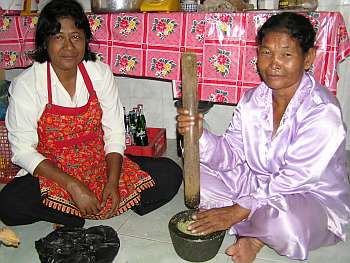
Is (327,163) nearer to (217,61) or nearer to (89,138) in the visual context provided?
(217,61)

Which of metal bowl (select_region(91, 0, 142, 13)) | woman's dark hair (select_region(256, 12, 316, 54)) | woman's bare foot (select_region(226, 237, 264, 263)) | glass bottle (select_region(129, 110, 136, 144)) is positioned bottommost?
woman's bare foot (select_region(226, 237, 264, 263))

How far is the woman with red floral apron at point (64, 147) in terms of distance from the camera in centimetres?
150

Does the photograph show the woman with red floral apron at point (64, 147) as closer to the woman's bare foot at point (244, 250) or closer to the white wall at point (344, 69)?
the woman's bare foot at point (244, 250)

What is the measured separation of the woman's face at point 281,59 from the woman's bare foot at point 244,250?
573mm

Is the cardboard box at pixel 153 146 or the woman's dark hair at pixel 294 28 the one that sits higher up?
the woman's dark hair at pixel 294 28

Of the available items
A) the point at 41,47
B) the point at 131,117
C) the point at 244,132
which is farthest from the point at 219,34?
the point at 131,117

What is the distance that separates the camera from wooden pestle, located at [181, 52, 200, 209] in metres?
1.17

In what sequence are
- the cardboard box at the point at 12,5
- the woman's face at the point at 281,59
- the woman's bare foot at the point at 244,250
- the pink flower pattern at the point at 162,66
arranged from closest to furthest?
the woman's face at the point at 281,59, the woman's bare foot at the point at 244,250, the pink flower pattern at the point at 162,66, the cardboard box at the point at 12,5

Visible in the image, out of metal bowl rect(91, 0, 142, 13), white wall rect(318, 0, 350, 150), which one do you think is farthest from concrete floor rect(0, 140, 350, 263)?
white wall rect(318, 0, 350, 150)

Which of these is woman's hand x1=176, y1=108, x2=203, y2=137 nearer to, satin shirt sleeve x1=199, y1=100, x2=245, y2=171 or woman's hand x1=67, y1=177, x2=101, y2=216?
satin shirt sleeve x1=199, y1=100, x2=245, y2=171

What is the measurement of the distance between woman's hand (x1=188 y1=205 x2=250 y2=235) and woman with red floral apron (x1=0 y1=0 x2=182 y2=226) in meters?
0.40

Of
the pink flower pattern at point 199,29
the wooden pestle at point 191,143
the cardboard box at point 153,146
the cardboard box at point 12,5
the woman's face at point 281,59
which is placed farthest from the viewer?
the cardboard box at point 153,146

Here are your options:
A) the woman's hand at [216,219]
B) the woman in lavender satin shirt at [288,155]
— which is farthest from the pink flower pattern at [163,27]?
the woman's hand at [216,219]

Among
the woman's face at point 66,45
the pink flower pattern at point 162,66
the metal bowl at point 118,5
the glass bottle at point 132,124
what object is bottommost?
the glass bottle at point 132,124
